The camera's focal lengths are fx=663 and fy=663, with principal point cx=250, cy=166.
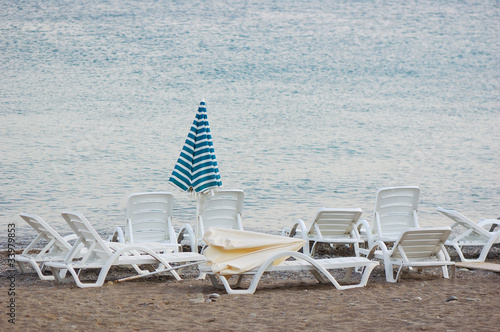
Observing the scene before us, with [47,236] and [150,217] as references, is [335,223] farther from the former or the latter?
[47,236]

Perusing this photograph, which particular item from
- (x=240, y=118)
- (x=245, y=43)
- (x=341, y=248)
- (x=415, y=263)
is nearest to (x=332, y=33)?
(x=245, y=43)

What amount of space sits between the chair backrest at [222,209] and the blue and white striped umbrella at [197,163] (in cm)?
59

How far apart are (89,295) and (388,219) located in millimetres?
3819

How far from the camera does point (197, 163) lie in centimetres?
683

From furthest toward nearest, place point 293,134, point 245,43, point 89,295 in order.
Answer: point 245,43 → point 293,134 → point 89,295

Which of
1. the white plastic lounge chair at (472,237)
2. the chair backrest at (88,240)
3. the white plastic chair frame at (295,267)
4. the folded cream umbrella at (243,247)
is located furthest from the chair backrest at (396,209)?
the chair backrest at (88,240)

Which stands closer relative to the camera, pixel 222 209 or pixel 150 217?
pixel 150 217

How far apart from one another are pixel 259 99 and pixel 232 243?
2756cm

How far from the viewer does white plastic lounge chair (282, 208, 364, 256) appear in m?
7.40

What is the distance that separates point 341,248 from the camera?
852 cm

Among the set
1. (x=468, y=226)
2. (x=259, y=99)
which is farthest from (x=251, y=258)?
(x=259, y=99)

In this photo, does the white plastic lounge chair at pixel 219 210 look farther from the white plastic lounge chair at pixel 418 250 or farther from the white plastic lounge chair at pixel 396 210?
the white plastic lounge chair at pixel 418 250

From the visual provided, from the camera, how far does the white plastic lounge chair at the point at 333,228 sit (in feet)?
24.3

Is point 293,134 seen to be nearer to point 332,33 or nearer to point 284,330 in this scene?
point 332,33
